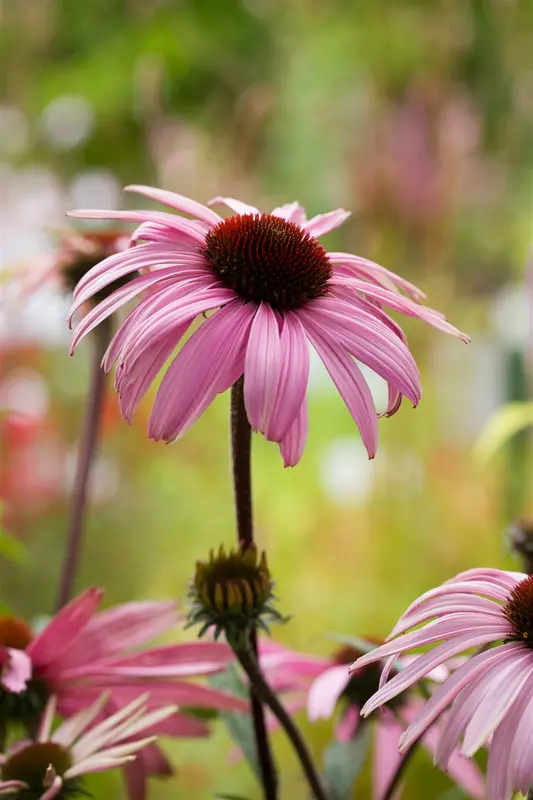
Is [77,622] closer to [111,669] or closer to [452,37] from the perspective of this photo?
[111,669]

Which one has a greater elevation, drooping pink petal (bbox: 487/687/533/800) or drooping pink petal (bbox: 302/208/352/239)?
drooping pink petal (bbox: 302/208/352/239)

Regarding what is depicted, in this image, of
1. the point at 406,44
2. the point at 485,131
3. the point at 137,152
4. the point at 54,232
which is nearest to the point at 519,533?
the point at 54,232

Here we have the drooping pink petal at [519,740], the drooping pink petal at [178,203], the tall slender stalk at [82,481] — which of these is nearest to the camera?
the drooping pink petal at [519,740]

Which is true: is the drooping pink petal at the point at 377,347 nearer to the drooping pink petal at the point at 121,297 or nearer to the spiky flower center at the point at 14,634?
the drooping pink petal at the point at 121,297

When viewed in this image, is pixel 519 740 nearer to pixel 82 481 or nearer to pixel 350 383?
pixel 350 383

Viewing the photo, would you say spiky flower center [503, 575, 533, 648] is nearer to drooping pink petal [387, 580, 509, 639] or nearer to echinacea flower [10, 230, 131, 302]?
drooping pink petal [387, 580, 509, 639]

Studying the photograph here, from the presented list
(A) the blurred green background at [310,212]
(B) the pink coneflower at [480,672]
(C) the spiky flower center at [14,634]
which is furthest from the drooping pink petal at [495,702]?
(A) the blurred green background at [310,212]

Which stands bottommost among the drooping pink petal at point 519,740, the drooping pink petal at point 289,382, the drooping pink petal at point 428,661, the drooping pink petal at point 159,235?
the drooping pink petal at point 519,740

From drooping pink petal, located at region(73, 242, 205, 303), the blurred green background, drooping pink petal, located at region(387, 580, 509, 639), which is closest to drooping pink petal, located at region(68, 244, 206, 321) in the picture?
drooping pink petal, located at region(73, 242, 205, 303)
